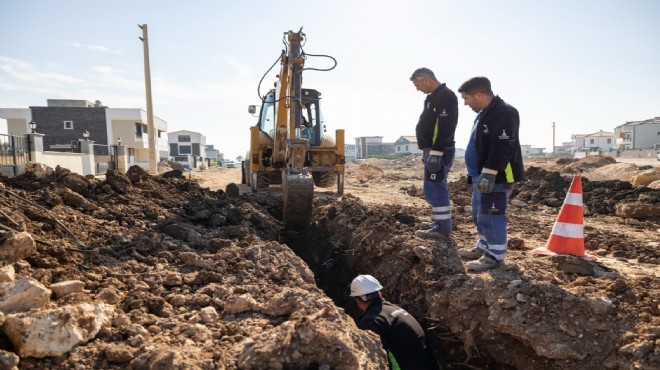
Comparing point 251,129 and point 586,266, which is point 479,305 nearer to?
point 586,266

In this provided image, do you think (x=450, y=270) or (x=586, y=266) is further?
(x=450, y=270)

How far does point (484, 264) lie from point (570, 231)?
3.69 feet

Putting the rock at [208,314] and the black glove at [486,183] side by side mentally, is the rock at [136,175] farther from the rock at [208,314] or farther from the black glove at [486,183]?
the black glove at [486,183]

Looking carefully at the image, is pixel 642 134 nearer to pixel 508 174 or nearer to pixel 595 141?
pixel 595 141

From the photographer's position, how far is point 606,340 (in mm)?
2854

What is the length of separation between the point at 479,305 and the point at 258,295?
6.17ft

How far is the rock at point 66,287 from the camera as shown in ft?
7.70

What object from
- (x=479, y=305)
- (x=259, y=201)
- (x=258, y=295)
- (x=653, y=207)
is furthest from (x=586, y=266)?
(x=259, y=201)

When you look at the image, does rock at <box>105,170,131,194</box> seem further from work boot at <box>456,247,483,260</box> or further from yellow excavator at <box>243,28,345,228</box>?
work boot at <box>456,247,483,260</box>

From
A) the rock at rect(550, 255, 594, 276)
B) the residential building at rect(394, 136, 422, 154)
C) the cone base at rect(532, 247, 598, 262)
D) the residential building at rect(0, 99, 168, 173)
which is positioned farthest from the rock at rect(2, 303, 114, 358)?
the residential building at rect(394, 136, 422, 154)

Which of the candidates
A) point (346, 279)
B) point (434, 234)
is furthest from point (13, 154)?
point (434, 234)

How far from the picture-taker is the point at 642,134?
205 feet

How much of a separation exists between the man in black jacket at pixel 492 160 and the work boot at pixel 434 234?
29.2 inches

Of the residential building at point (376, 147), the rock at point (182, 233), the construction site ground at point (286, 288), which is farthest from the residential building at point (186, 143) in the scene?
the rock at point (182, 233)
